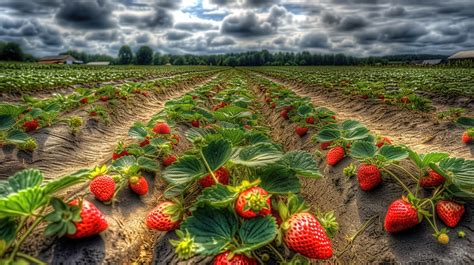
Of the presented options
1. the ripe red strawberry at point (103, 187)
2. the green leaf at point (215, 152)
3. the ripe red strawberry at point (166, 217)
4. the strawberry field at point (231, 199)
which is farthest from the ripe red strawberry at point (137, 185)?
the green leaf at point (215, 152)

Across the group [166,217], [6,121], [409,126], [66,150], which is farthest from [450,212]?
[66,150]

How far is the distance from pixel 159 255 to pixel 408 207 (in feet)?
6.26

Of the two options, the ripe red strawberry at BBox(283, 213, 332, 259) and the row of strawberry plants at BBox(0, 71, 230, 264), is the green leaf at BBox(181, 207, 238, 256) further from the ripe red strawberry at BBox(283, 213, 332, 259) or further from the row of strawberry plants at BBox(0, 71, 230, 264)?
the row of strawberry plants at BBox(0, 71, 230, 264)

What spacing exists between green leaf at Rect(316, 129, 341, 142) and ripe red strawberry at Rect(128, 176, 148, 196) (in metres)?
2.13

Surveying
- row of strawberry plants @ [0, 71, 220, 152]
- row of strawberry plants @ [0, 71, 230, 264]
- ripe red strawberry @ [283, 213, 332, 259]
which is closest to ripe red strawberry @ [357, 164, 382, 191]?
ripe red strawberry @ [283, 213, 332, 259]

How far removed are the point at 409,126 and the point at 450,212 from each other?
4.96 m

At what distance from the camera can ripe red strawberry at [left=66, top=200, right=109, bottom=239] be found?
64.7 inches

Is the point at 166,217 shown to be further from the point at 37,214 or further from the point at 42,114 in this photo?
the point at 42,114

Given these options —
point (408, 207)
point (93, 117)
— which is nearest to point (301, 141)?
point (408, 207)

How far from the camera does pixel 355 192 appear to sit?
303cm

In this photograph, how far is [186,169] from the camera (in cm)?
192

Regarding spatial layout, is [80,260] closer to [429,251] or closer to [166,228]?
[166,228]

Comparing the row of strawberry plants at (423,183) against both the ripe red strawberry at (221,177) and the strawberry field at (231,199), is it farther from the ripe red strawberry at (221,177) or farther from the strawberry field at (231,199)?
the ripe red strawberry at (221,177)

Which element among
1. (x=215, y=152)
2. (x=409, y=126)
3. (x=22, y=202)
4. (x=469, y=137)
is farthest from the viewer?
(x=409, y=126)
